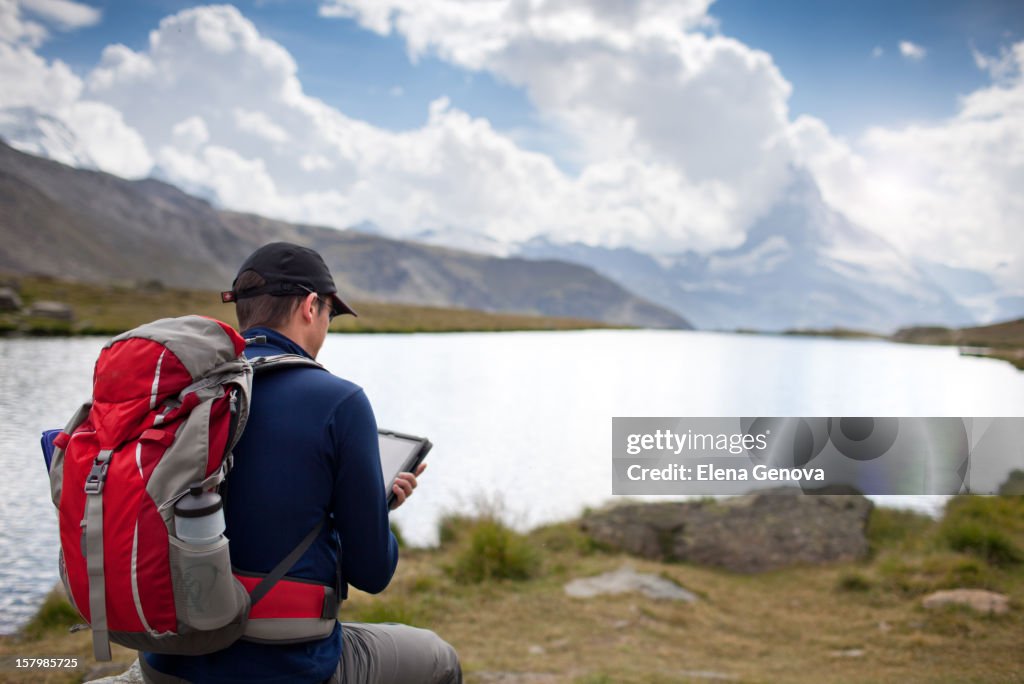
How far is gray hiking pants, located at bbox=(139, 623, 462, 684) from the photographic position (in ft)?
9.44

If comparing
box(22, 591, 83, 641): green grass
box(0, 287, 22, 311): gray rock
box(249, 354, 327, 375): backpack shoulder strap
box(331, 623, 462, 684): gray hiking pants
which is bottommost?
box(22, 591, 83, 641): green grass

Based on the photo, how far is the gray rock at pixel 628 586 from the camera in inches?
394

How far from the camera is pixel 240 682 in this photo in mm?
2477

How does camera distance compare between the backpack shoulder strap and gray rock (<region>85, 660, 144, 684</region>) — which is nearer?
the backpack shoulder strap

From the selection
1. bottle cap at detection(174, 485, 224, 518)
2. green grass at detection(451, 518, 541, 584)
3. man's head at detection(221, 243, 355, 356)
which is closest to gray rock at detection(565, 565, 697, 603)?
green grass at detection(451, 518, 541, 584)

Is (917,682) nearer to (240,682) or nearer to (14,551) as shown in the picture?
(240,682)

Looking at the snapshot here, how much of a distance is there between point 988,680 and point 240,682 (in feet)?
22.6

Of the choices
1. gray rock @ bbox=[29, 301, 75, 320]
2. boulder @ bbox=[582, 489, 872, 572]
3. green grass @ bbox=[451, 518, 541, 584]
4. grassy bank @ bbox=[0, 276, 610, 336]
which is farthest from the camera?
gray rock @ bbox=[29, 301, 75, 320]

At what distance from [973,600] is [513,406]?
20496 mm

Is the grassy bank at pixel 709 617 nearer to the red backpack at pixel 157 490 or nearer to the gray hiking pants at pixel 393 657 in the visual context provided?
the gray hiking pants at pixel 393 657

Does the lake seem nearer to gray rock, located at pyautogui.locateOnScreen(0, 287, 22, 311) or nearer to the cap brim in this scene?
the cap brim

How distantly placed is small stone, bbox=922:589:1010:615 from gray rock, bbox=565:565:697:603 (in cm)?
317

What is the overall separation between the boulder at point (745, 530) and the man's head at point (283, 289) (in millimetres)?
11063

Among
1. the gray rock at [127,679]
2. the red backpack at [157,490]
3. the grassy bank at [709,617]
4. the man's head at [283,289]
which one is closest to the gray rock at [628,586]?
the grassy bank at [709,617]
